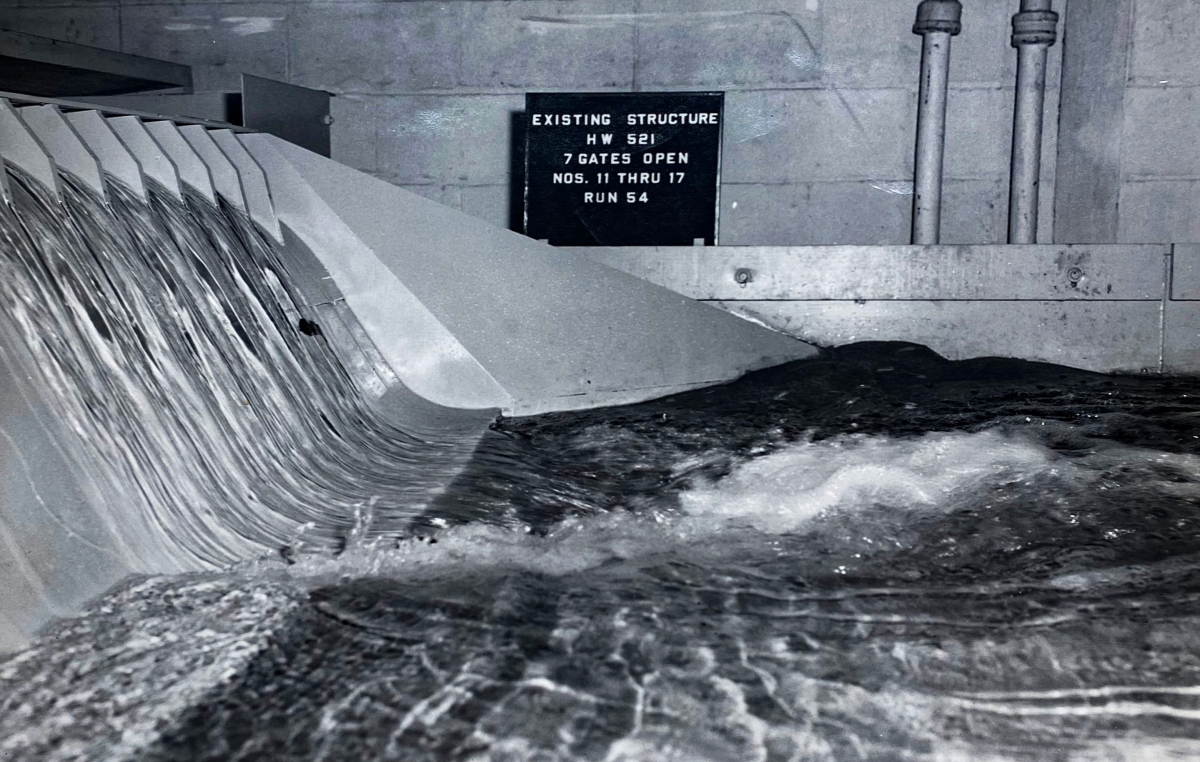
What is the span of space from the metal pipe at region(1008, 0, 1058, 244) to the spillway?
1.31 metres

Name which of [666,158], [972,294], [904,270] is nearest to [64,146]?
[666,158]

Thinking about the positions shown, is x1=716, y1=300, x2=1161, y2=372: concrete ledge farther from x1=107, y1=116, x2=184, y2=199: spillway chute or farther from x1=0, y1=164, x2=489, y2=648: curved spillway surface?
x1=107, y1=116, x2=184, y2=199: spillway chute

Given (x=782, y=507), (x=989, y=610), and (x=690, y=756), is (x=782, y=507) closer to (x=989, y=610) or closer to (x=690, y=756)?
(x=989, y=610)

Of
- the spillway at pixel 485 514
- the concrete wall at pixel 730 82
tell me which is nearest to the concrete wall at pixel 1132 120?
the concrete wall at pixel 730 82

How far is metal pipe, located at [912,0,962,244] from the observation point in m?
5.35

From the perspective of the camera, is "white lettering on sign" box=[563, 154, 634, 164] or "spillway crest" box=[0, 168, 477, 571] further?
"white lettering on sign" box=[563, 154, 634, 164]

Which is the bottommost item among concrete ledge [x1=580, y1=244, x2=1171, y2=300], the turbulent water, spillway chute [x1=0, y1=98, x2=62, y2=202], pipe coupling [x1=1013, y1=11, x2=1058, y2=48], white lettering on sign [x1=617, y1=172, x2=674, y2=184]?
the turbulent water

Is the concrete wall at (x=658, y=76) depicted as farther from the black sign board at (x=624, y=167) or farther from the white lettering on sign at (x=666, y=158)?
the white lettering on sign at (x=666, y=158)

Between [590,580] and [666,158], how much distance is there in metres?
3.91

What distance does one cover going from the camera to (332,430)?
10.7ft

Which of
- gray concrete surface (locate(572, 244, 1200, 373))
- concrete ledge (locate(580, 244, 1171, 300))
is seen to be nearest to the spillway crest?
concrete ledge (locate(580, 244, 1171, 300))

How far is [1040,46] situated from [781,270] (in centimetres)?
186

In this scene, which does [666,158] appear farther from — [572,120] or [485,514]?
[485,514]

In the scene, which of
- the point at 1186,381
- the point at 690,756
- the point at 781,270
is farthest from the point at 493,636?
the point at 1186,381
